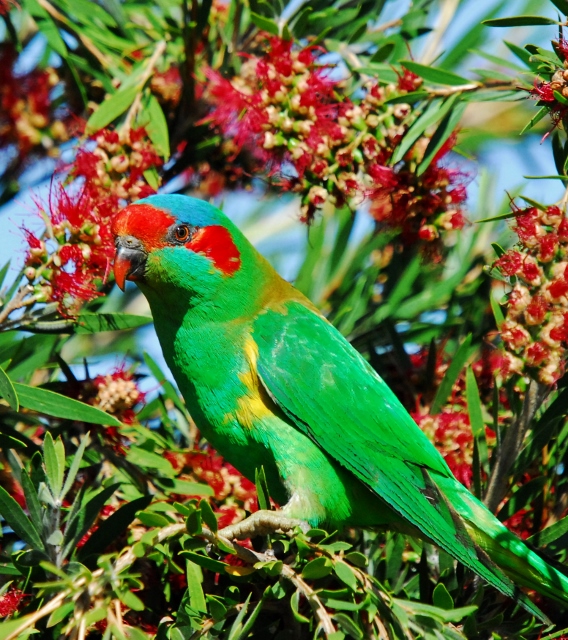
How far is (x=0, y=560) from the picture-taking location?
2244mm

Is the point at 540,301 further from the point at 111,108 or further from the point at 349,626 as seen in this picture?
the point at 111,108

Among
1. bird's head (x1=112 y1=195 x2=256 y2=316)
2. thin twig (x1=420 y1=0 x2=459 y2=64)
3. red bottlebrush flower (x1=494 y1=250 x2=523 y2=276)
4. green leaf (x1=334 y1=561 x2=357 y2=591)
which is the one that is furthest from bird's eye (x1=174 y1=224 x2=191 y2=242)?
green leaf (x1=334 y1=561 x2=357 y2=591)

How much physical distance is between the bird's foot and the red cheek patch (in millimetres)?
974

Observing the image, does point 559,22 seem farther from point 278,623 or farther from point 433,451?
point 278,623

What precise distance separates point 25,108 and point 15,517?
1917 millimetres

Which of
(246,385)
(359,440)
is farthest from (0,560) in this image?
(359,440)

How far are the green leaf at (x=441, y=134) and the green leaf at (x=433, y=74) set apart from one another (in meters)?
0.08

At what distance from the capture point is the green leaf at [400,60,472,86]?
2.64 metres

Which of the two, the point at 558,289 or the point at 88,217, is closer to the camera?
the point at 558,289

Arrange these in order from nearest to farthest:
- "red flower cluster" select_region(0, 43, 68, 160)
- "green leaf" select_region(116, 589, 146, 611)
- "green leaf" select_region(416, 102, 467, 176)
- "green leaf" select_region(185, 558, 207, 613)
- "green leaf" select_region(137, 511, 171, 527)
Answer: "green leaf" select_region(116, 589, 146, 611) < "green leaf" select_region(137, 511, 171, 527) < "green leaf" select_region(185, 558, 207, 613) < "green leaf" select_region(416, 102, 467, 176) < "red flower cluster" select_region(0, 43, 68, 160)

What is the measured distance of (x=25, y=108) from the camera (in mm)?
3412

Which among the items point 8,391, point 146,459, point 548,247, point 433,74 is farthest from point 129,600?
point 433,74

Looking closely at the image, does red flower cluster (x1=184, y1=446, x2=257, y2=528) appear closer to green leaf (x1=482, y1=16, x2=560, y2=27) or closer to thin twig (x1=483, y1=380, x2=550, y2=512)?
thin twig (x1=483, y1=380, x2=550, y2=512)

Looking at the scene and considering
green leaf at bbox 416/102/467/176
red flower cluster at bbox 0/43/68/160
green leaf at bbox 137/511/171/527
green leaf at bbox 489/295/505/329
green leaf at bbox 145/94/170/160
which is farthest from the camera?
red flower cluster at bbox 0/43/68/160
